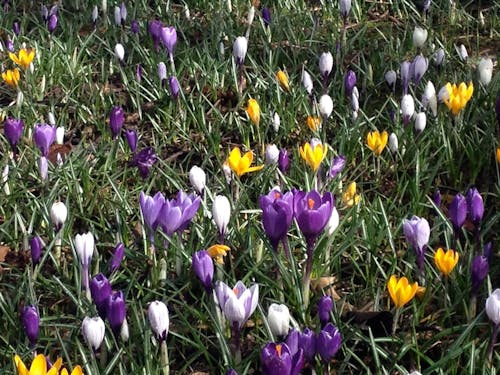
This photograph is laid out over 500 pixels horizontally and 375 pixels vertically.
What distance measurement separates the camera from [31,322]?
1.88 metres

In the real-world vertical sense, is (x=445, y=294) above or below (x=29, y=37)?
above

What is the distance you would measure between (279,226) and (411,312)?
0.47m

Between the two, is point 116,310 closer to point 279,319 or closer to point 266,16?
point 279,319

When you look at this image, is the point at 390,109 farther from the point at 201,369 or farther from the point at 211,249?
the point at 201,369

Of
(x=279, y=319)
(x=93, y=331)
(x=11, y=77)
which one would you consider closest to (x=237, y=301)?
(x=279, y=319)

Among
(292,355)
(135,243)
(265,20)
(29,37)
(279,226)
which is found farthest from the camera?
(29,37)

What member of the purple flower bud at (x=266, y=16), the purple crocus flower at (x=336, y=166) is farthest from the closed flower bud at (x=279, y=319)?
the purple flower bud at (x=266, y=16)

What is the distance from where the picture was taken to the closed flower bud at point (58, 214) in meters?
2.29

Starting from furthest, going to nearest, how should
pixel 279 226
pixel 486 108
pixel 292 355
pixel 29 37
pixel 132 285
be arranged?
pixel 29 37 → pixel 486 108 → pixel 132 285 → pixel 279 226 → pixel 292 355

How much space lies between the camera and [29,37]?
4266mm

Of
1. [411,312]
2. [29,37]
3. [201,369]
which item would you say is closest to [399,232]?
[411,312]

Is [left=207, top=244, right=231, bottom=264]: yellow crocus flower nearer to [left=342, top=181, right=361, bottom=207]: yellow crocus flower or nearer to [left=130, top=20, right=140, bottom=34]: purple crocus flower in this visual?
[left=342, top=181, right=361, bottom=207]: yellow crocus flower

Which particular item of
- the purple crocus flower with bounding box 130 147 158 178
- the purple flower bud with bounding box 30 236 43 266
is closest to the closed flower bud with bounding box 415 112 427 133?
the purple crocus flower with bounding box 130 147 158 178

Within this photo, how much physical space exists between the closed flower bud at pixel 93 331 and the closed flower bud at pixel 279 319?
361 mm
